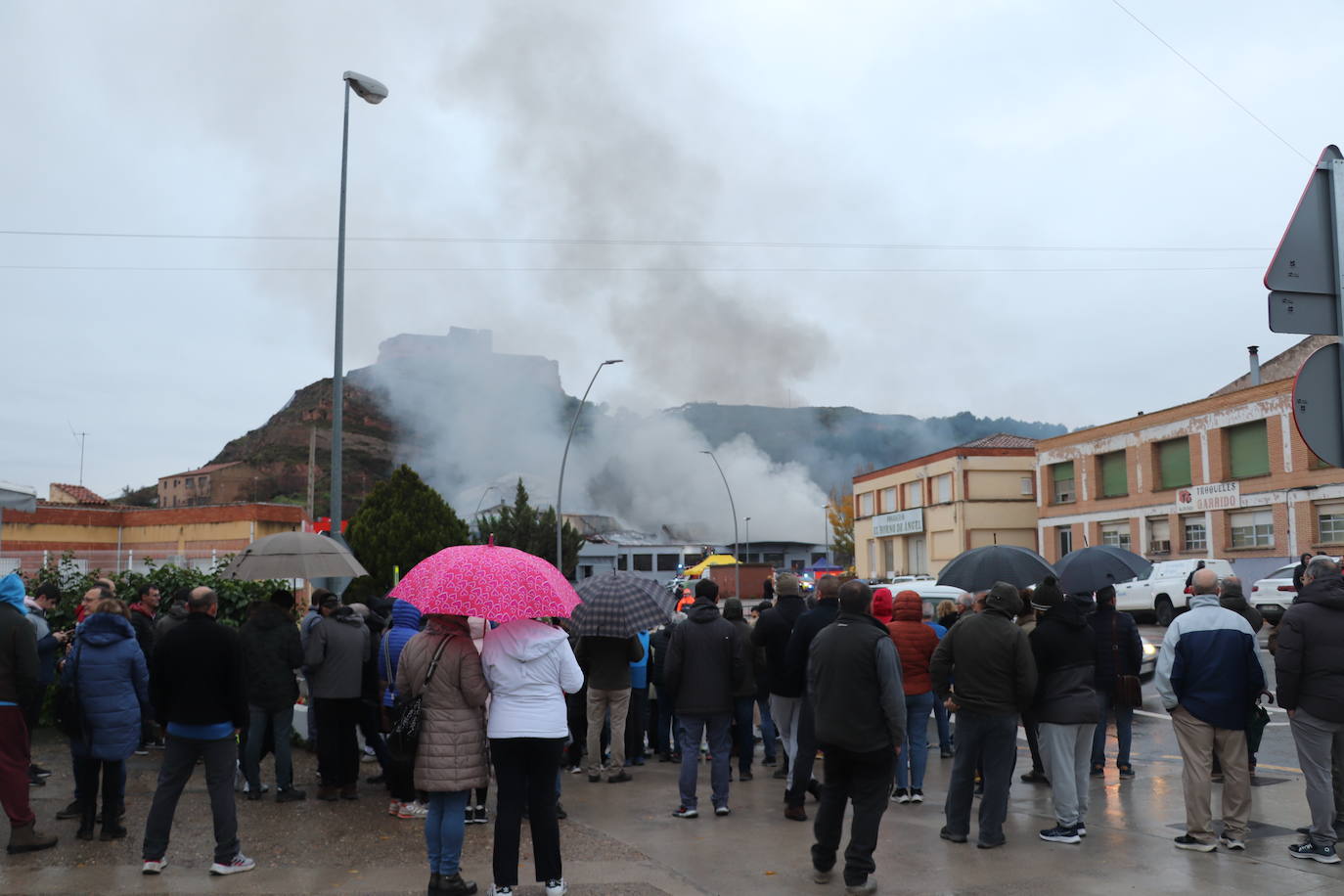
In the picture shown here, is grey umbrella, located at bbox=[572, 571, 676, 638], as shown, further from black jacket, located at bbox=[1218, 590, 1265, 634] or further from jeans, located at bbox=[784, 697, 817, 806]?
black jacket, located at bbox=[1218, 590, 1265, 634]

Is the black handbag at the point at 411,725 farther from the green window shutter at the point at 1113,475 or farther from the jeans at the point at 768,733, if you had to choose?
the green window shutter at the point at 1113,475

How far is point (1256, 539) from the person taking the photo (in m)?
34.0

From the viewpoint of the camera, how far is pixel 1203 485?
36125mm

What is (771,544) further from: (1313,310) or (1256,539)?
(1313,310)

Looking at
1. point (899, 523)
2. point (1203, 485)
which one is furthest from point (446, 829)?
point (899, 523)

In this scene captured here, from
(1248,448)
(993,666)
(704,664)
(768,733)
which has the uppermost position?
(1248,448)

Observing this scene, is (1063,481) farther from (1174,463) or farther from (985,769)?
(985,769)

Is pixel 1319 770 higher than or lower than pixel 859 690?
lower

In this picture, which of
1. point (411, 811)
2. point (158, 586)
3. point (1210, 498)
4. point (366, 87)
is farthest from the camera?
point (1210, 498)

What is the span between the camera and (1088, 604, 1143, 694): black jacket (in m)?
8.71

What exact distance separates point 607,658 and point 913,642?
2.68 metres

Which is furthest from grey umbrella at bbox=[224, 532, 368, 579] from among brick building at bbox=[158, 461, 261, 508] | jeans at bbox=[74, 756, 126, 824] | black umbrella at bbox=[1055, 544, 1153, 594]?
brick building at bbox=[158, 461, 261, 508]

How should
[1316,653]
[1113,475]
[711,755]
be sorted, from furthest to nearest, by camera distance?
[1113,475], [711,755], [1316,653]

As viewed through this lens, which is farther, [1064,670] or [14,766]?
[1064,670]
